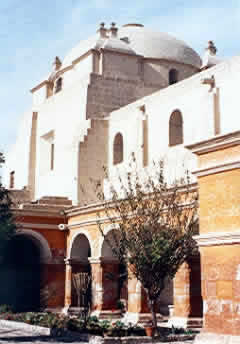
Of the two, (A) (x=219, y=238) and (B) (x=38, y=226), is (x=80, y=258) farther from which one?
(A) (x=219, y=238)

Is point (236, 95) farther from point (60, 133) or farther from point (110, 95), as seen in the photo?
point (60, 133)

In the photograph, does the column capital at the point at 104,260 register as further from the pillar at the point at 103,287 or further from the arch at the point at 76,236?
the arch at the point at 76,236

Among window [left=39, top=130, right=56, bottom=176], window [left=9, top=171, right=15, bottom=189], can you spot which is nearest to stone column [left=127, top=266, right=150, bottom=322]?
window [left=39, top=130, right=56, bottom=176]

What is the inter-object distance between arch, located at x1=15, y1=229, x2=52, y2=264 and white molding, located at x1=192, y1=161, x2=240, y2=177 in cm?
1151

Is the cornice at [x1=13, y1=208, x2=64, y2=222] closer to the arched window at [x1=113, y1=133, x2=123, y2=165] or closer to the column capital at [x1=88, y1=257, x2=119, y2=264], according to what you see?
the column capital at [x1=88, y1=257, x2=119, y2=264]

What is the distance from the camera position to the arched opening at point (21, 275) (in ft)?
69.1

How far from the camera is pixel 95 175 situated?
24406mm

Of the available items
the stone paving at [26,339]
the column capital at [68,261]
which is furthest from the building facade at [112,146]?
the stone paving at [26,339]

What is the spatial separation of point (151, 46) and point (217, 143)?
19238mm

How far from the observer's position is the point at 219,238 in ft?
31.6

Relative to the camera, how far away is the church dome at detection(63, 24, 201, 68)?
91.4 feet

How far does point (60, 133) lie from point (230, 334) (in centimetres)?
1914

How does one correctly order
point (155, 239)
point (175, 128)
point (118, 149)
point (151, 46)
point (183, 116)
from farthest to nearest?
point (151, 46) → point (118, 149) → point (175, 128) → point (183, 116) → point (155, 239)

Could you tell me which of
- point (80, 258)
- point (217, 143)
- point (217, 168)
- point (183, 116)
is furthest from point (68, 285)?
point (217, 143)
